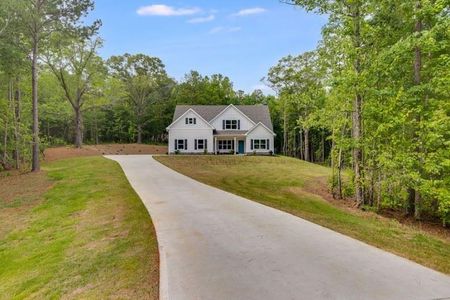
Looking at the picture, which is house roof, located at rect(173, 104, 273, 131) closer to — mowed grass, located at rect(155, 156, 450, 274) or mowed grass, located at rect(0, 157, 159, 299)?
mowed grass, located at rect(155, 156, 450, 274)

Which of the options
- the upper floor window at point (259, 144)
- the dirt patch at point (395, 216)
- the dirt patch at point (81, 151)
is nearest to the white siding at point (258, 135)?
the upper floor window at point (259, 144)

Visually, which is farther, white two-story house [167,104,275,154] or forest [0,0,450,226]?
white two-story house [167,104,275,154]

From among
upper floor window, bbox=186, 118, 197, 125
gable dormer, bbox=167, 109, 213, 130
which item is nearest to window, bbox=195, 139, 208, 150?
gable dormer, bbox=167, 109, 213, 130

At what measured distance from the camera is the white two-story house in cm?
3641

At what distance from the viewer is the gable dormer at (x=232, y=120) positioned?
125 feet

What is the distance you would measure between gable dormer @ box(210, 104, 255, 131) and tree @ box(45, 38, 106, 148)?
1484 cm

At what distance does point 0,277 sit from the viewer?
6.27 m

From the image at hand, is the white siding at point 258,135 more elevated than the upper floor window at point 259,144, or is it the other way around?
the white siding at point 258,135

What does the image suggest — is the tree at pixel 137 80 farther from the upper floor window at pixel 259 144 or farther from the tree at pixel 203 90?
the upper floor window at pixel 259 144

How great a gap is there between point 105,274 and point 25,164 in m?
23.5

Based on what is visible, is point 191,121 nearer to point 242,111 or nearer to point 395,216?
point 242,111

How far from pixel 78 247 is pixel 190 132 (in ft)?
98.0

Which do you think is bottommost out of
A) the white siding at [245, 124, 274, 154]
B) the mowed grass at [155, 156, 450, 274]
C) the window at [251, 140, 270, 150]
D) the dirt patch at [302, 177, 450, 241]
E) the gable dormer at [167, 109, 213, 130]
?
the dirt patch at [302, 177, 450, 241]

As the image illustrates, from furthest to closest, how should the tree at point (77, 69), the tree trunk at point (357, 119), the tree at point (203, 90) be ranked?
1. the tree at point (203, 90)
2. the tree at point (77, 69)
3. the tree trunk at point (357, 119)
